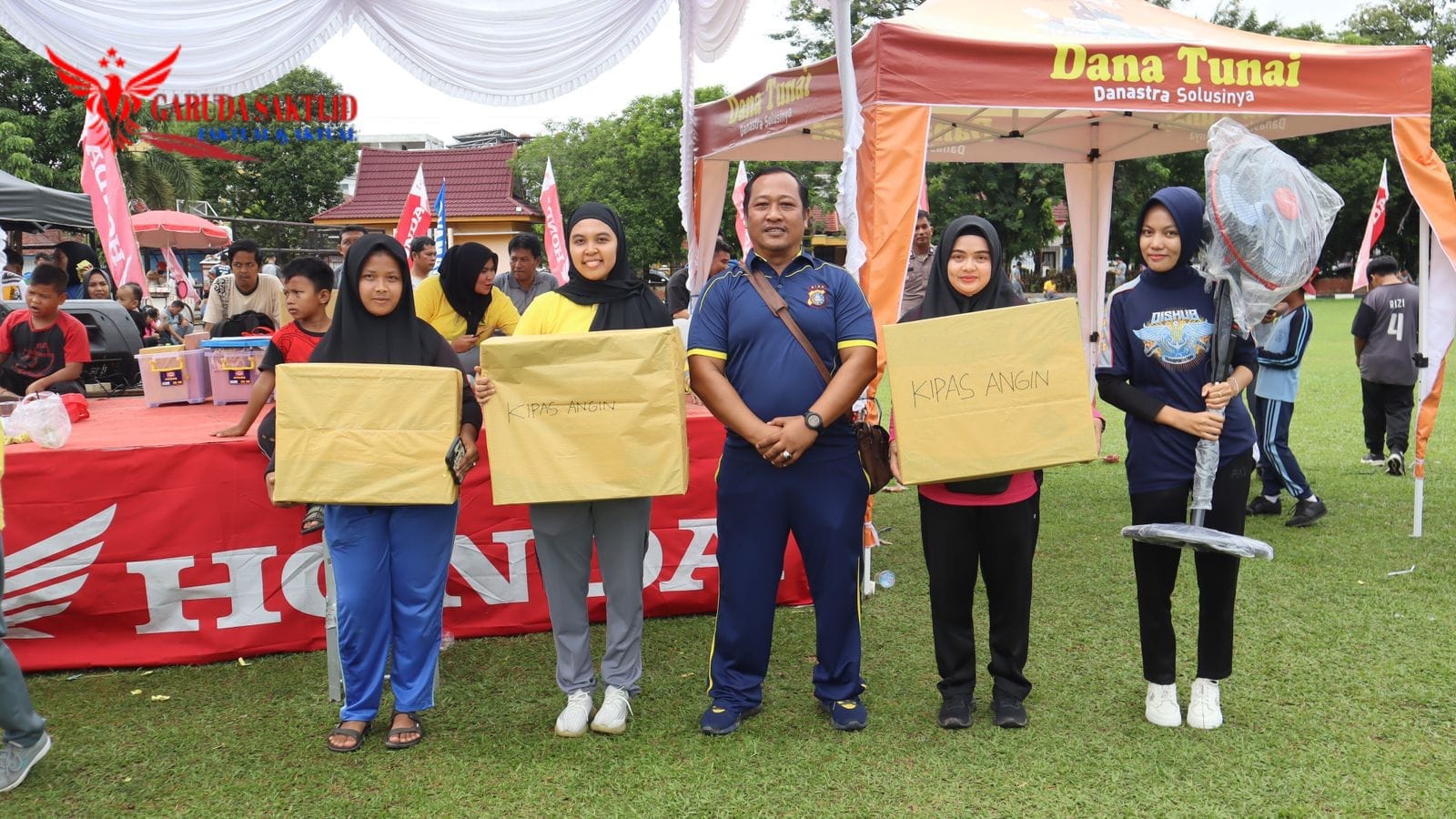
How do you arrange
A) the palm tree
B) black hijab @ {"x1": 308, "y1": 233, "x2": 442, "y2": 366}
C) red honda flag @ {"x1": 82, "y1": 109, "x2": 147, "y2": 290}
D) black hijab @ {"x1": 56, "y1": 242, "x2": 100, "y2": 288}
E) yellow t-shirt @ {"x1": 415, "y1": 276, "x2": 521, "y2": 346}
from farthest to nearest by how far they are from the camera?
the palm tree < black hijab @ {"x1": 56, "y1": 242, "x2": 100, "y2": 288} < red honda flag @ {"x1": 82, "y1": 109, "x2": 147, "y2": 290} < yellow t-shirt @ {"x1": 415, "y1": 276, "x2": 521, "y2": 346} < black hijab @ {"x1": 308, "y1": 233, "x2": 442, "y2": 366}

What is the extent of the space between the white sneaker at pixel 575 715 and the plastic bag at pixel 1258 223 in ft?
8.08

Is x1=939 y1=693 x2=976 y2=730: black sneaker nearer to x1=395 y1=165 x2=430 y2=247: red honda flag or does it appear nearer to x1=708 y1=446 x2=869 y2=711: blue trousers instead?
x1=708 y1=446 x2=869 y2=711: blue trousers

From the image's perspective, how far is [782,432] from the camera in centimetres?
299

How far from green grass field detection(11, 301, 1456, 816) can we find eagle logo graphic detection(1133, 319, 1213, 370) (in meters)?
1.24

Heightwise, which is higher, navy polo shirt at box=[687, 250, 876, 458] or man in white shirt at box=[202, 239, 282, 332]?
man in white shirt at box=[202, 239, 282, 332]

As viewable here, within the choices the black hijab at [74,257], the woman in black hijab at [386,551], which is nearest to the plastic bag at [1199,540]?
the woman in black hijab at [386,551]

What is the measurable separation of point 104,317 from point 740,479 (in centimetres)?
792

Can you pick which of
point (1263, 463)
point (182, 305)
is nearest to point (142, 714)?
point (1263, 463)

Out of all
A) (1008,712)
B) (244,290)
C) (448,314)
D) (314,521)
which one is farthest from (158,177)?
(1008,712)

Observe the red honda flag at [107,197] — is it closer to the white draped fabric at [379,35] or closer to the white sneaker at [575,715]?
the white draped fabric at [379,35]

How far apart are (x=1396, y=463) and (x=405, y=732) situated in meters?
7.47

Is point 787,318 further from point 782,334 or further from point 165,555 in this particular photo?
point 165,555

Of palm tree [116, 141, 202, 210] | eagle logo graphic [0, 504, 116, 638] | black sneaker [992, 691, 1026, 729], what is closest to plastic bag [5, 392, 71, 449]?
eagle logo graphic [0, 504, 116, 638]

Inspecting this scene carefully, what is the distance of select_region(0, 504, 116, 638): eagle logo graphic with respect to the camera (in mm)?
3902
